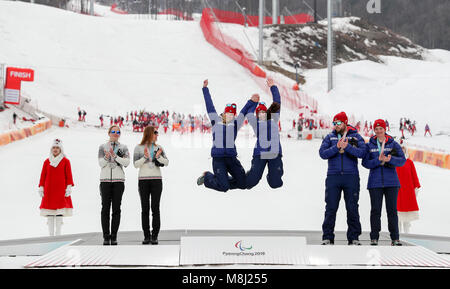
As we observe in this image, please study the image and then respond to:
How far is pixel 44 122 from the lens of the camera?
2741 cm

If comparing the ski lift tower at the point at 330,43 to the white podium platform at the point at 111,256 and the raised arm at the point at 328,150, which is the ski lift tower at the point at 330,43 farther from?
the white podium platform at the point at 111,256

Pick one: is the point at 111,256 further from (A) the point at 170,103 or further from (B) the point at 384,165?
(A) the point at 170,103

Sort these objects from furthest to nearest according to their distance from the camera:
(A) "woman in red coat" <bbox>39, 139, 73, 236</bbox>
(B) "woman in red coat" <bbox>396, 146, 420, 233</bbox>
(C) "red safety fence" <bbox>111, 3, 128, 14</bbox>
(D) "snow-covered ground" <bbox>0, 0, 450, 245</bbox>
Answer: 1. (C) "red safety fence" <bbox>111, 3, 128, 14</bbox>
2. (D) "snow-covered ground" <bbox>0, 0, 450, 245</bbox>
3. (B) "woman in red coat" <bbox>396, 146, 420, 233</bbox>
4. (A) "woman in red coat" <bbox>39, 139, 73, 236</bbox>

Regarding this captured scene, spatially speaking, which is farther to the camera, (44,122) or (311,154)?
(44,122)

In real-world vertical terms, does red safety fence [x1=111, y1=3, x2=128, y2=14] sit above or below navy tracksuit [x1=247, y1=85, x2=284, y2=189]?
above

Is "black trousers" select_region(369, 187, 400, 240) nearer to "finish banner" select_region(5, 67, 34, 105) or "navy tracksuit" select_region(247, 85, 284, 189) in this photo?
"navy tracksuit" select_region(247, 85, 284, 189)

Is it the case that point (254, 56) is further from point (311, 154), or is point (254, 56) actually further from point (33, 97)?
point (311, 154)

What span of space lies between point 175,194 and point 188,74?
103 ft

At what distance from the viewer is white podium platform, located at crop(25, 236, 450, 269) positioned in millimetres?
5723

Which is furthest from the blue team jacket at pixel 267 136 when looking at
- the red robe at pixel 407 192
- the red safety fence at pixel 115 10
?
the red safety fence at pixel 115 10

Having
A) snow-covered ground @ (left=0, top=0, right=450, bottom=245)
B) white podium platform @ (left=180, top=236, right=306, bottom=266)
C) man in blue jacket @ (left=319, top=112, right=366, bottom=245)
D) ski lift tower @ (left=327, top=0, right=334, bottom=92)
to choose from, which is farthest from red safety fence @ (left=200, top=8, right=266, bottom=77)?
white podium platform @ (left=180, top=236, right=306, bottom=266)

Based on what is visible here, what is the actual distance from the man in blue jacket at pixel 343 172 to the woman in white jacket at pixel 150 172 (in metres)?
2.05

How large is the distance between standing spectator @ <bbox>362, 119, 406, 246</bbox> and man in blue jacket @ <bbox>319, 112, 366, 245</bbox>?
0.22 meters
